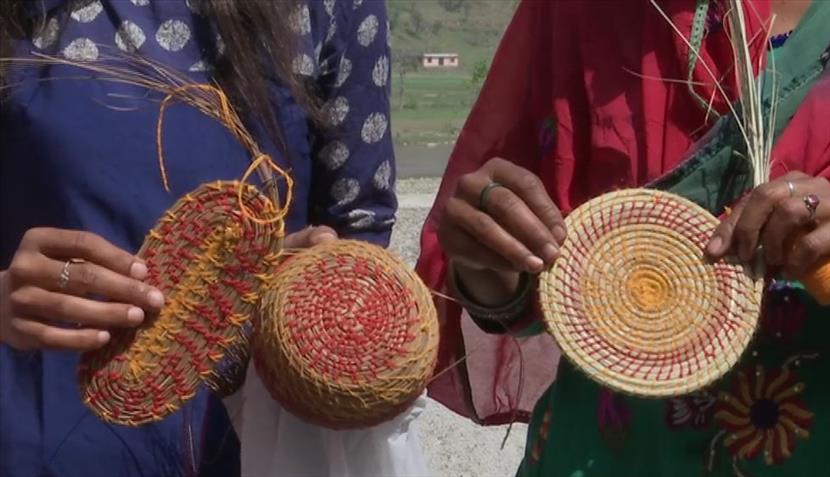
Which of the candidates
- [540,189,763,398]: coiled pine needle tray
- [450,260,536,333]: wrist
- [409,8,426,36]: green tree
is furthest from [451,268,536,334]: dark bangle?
[409,8,426,36]: green tree

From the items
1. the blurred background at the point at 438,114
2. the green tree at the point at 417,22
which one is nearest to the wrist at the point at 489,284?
the blurred background at the point at 438,114

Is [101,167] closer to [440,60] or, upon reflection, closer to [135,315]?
[135,315]

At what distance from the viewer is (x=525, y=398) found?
70.5 inches

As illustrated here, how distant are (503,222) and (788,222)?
1.00 ft

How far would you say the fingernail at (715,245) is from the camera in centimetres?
138

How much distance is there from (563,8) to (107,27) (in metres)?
0.56

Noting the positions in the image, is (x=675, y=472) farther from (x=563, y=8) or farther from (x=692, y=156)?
(x=563, y=8)

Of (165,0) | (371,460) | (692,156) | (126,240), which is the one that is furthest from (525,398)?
(165,0)

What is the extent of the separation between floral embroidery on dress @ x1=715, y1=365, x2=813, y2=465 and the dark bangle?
0.25 metres

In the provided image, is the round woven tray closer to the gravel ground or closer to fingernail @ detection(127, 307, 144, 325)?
fingernail @ detection(127, 307, 144, 325)

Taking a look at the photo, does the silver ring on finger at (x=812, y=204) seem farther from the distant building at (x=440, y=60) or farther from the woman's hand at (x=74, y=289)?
the distant building at (x=440, y=60)

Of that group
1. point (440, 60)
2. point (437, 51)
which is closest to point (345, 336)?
point (440, 60)

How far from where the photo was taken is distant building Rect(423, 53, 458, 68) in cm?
2203

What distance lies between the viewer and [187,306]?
1432mm
